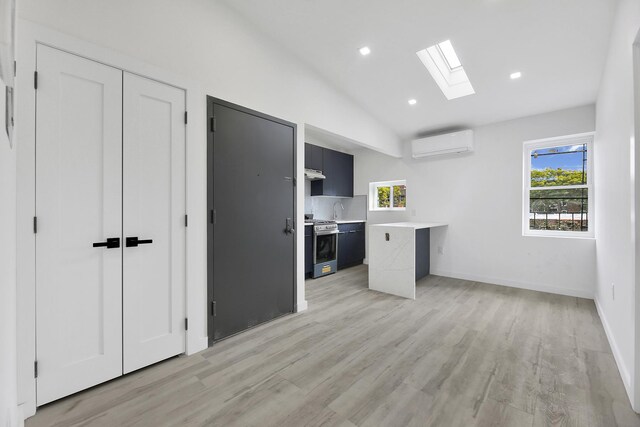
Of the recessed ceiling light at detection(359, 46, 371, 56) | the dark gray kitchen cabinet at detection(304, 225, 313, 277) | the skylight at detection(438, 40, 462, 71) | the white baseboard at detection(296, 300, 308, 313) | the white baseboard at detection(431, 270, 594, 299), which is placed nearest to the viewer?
the recessed ceiling light at detection(359, 46, 371, 56)

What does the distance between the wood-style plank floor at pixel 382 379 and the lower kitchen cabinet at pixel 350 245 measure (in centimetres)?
228

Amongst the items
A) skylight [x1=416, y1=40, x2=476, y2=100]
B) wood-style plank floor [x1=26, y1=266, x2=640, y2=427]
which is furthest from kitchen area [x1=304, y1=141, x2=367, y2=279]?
skylight [x1=416, y1=40, x2=476, y2=100]

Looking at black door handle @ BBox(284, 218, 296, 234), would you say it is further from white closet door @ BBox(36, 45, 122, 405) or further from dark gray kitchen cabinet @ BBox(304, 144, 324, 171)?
dark gray kitchen cabinet @ BBox(304, 144, 324, 171)

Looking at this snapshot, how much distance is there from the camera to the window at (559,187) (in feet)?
12.0

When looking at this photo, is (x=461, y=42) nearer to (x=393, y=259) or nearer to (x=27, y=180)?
(x=393, y=259)

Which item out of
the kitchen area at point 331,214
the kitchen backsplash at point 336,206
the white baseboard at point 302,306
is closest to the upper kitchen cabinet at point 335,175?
the kitchen area at point 331,214

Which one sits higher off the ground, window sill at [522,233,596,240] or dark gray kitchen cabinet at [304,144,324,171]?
dark gray kitchen cabinet at [304,144,324,171]

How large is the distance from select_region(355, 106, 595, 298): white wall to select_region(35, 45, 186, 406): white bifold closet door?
4004mm

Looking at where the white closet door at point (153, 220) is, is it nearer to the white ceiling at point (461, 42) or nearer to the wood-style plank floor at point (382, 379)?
the wood-style plank floor at point (382, 379)

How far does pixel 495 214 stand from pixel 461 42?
8.39ft

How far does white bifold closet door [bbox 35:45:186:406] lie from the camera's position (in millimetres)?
1575

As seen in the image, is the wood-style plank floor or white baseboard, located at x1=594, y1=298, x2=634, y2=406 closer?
the wood-style plank floor

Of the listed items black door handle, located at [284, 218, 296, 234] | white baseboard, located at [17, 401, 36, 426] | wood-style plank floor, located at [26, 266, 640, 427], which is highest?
black door handle, located at [284, 218, 296, 234]

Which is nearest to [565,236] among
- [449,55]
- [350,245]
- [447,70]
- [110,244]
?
[447,70]
